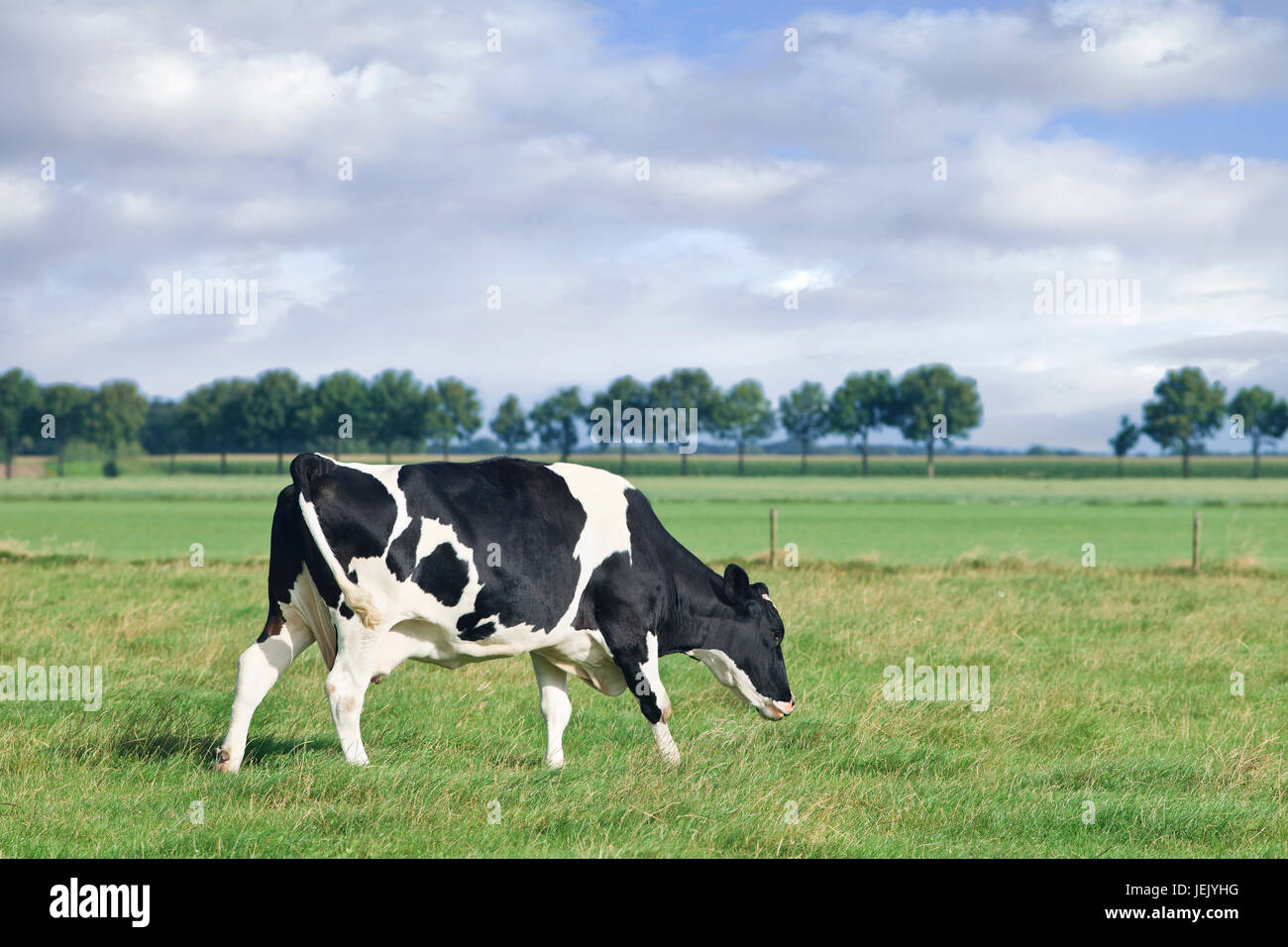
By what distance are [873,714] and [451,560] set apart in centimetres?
448

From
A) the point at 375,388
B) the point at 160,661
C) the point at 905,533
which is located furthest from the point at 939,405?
the point at 160,661

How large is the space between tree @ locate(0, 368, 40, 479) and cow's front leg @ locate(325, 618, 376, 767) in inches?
7507

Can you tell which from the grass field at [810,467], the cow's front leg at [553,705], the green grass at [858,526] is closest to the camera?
the cow's front leg at [553,705]

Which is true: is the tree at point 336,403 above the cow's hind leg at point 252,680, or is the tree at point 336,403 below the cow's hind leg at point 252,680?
above

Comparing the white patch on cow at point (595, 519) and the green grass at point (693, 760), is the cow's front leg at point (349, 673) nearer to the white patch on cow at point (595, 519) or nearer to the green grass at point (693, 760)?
the green grass at point (693, 760)

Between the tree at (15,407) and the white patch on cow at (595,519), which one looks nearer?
the white patch on cow at (595,519)

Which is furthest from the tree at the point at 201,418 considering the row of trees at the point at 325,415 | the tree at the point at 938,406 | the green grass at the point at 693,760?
the green grass at the point at 693,760

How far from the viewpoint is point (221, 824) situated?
6648mm

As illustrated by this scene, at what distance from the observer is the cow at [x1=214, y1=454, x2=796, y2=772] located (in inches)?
297

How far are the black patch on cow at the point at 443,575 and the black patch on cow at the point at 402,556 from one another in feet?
0.17

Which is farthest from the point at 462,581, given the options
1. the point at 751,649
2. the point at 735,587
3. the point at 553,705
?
the point at 751,649

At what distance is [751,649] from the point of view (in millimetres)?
8898

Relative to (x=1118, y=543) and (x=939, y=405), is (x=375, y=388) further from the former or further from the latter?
(x=1118, y=543)

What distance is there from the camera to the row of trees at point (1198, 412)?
184 m
